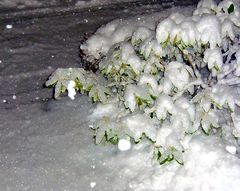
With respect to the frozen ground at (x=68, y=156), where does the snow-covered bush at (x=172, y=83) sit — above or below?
above

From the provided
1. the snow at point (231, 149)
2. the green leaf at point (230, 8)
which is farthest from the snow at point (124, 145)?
the green leaf at point (230, 8)

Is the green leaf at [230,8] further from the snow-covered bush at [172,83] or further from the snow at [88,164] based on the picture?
the snow at [88,164]

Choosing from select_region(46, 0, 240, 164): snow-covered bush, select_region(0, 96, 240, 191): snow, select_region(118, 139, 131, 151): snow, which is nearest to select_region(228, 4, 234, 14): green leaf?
select_region(46, 0, 240, 164): snow-covered bush

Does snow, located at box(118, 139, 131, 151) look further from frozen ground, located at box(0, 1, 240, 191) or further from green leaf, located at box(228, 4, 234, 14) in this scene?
green leaf, located at box(228, 4, 234, 14)

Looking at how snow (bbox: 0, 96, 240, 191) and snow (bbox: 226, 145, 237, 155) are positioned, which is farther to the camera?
snow (bbox: 226, 145, 237, 155)

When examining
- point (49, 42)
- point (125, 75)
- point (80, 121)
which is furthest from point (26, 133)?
point (49, 42)

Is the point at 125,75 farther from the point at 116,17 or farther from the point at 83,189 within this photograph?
the point at 116,17
